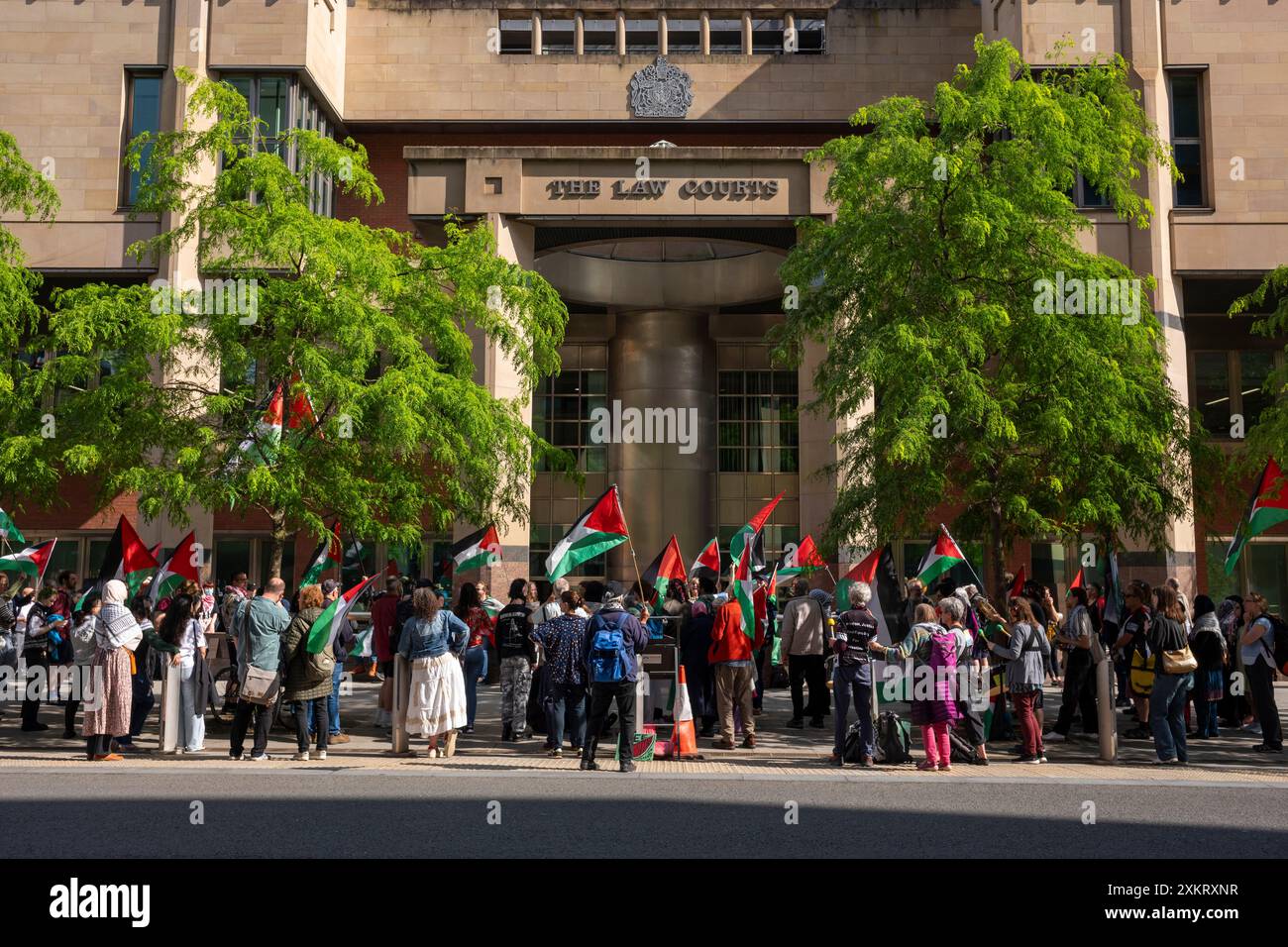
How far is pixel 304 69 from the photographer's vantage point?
26578 millimetres

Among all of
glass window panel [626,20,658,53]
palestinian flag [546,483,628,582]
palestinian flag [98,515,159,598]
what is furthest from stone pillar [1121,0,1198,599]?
palestinian flag [98,515,159,598]

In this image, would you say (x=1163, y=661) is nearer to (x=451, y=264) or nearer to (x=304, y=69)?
(x=451, y=264)

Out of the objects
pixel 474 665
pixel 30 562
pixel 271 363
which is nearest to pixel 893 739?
pixel 474 665

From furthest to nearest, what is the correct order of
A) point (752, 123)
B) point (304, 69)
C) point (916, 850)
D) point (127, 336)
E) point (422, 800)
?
point (752, 123)
point (304, 69)
point (127, 336)
point (422, 800)
point (916, 850)

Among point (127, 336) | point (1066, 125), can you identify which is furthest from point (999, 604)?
point (127, 336)

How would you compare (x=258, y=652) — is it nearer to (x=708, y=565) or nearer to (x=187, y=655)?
(x=187, y=655)

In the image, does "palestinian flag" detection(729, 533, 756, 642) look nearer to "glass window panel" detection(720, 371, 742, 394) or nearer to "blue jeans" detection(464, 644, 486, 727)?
"blue jeans" detection(464, 644, 486, 727)

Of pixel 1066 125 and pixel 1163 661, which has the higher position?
pixel 1066 125

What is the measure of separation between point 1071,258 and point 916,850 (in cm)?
1014

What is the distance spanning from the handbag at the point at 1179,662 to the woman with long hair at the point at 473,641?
7779mm

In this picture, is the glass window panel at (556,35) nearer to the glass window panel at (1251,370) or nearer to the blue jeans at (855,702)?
the glass window panel at (1251,370)

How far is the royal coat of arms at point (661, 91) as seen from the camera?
Answer: 29.5 m

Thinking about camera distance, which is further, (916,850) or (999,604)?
(999,604)

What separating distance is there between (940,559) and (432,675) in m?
6.17
